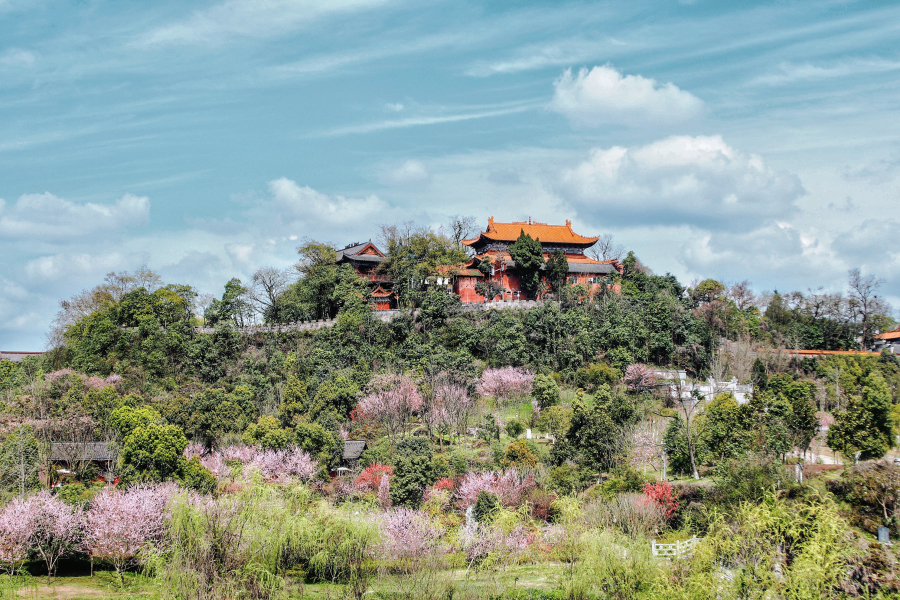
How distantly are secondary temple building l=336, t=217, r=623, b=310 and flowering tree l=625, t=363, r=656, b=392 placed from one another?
9.81m

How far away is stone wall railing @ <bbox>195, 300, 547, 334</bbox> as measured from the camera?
43.7 metres

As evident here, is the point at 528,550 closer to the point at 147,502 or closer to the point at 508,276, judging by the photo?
the point at 147,502

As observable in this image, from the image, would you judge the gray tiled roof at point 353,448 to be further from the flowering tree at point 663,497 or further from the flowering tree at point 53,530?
the flowering tree at point 663,497

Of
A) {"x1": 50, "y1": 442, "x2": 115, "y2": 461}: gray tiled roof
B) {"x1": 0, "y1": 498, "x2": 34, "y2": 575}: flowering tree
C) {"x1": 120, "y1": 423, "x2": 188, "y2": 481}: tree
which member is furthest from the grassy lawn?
{"x1": 50, "y1": 442, "x2": 115, "y2": 461}: gray tiled roof

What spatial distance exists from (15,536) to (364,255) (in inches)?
1222

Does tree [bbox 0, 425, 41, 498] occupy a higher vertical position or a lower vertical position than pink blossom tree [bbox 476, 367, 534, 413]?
lower

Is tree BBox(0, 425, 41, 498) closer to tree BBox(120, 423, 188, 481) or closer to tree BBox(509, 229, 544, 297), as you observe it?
tree BBox(120, 423, 188, 481)

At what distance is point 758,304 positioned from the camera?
169ft

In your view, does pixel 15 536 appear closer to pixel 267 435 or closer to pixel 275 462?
pixel 275 462

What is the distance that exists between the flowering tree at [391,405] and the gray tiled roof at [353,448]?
1.38 m

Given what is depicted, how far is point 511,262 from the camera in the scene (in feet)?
154

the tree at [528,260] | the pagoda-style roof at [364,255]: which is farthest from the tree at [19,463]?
the tree at [528,260]

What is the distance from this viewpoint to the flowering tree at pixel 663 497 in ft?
70.6

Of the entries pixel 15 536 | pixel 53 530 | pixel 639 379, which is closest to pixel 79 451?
pixel 53 530
